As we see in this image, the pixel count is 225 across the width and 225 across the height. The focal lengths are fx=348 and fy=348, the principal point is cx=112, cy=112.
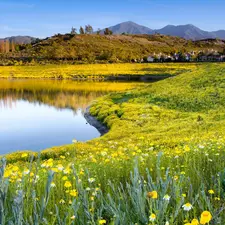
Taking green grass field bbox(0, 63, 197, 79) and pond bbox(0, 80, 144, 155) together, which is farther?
green grass field bbox(0, 63, 197, 79)

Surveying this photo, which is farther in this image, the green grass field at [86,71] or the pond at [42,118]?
the green grass field at [86,71]

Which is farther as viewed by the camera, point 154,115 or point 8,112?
point 8,112

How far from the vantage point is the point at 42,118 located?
5106cm

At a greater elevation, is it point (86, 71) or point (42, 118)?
point (86, 71)

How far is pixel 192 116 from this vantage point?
36.3 m

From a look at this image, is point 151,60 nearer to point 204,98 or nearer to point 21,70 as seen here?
point 21,70

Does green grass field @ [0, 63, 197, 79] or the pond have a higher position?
green grass field @ [0, 63, 197, 79]

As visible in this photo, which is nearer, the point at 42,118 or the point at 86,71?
the point at 42,118

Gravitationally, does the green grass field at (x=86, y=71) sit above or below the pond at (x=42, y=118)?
above

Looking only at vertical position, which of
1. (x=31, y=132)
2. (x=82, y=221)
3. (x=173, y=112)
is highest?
(x=82, y=221)

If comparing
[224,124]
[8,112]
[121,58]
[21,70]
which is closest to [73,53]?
[121,58]

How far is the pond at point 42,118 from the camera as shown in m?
37.6

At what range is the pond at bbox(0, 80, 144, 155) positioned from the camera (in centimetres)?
3756

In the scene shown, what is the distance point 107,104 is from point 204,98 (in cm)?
1450
